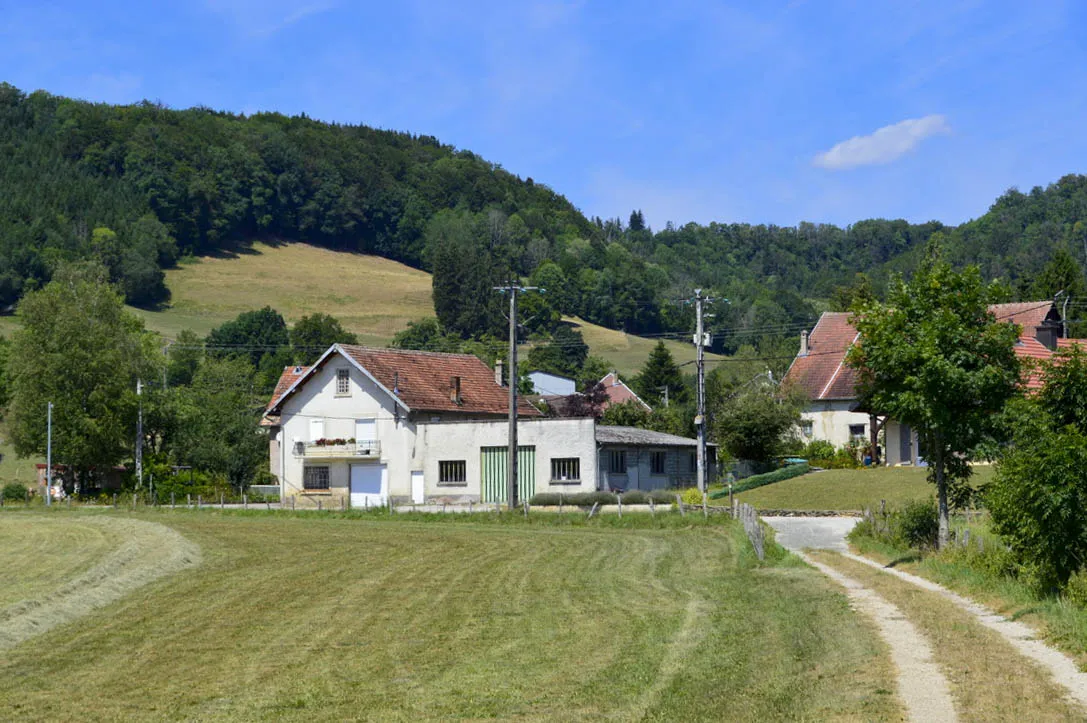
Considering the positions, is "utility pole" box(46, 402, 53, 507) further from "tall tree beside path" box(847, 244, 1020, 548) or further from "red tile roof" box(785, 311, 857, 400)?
"tall tree beside path" box(847, 244, 1020, 548)

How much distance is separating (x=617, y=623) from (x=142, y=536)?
2253 cm

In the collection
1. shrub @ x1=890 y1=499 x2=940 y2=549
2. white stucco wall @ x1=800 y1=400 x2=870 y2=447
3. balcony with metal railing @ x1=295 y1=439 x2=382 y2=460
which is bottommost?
shrub @ x1=890 y1=499 x2=940 y2=549

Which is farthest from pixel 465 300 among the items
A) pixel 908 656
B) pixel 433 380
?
pixel 908 656

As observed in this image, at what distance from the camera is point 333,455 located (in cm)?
6550

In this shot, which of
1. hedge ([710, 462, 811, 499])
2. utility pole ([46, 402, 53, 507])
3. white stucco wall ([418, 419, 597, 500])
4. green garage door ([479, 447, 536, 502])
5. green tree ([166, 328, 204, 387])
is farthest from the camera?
green tree ([166, 328, 204, 387])

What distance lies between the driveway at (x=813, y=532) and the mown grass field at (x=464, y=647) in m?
4.82

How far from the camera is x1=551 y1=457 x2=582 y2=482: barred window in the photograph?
58.5m

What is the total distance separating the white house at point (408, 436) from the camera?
5953 centimetres

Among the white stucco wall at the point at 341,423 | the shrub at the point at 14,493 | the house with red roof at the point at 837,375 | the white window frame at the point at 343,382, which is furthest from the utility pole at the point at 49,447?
the house with red roof at the point at 837,375

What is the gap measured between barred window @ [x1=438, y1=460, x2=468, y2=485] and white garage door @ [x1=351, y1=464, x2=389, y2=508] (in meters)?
3.91

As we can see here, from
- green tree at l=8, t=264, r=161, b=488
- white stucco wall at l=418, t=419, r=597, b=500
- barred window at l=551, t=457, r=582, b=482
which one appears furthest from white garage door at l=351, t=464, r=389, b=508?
green tree at l=8, t=264, r=161, b=488

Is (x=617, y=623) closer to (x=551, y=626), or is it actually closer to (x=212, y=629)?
(x=551, y=626)

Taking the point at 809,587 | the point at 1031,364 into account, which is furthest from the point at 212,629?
the point at 1031,364

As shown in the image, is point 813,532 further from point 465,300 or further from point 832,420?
point 465,300
